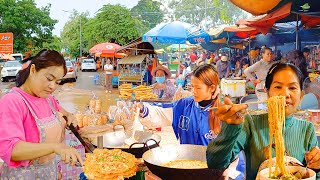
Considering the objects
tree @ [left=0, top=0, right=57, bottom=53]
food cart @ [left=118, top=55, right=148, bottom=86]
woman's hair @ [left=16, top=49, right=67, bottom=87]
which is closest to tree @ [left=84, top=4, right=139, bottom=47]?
tree @ [left=0, top=0, right=57, bottom=53]

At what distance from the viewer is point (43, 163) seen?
244cm

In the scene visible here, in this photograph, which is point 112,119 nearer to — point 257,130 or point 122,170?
point 122,170

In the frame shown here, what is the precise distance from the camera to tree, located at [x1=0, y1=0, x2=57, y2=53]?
25047mm

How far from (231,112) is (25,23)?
28626 millimetres

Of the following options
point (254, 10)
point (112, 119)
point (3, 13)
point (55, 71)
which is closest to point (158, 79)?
point (254, 10)

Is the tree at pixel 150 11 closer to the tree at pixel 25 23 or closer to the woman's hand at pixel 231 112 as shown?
the tree at pixel 25 23

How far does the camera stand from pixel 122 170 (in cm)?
213

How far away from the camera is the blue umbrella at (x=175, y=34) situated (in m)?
11.4

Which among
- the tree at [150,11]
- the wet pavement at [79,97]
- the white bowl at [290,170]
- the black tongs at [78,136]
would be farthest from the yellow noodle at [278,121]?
the tree at [150,11]

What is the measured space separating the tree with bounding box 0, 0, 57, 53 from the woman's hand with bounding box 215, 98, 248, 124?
25491 mm

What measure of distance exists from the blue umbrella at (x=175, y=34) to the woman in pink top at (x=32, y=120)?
9.09 m

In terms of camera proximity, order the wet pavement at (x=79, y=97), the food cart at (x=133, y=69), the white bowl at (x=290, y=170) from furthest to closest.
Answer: the food cart at (x=133, y=69) < the wet pavement at (x=79, y=97) < the white bowl at (x=290, y=170)

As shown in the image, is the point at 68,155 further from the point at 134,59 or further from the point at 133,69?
the point at 133,69

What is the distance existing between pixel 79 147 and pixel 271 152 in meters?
2.74
